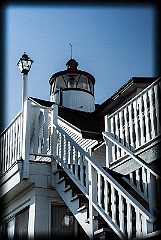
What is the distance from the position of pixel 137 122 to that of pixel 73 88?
11433 millimetres

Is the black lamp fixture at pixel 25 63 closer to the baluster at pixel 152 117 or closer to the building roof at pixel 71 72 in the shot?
the baluster at pixel 152 117

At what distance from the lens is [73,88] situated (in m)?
19.5

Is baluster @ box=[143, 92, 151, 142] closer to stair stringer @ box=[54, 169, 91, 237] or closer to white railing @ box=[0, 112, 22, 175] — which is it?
stair stringer @ box=[54, 169, 91, 237]

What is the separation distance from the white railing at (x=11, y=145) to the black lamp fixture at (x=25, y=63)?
889mm

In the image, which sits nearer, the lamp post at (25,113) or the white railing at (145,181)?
the white railing at (145,181)

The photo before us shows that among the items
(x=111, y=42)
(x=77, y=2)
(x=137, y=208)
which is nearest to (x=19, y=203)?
(x=137, y=208)

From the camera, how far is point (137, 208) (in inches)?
223

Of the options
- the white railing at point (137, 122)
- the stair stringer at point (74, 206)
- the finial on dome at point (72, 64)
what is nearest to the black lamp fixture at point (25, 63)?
the white railing at point (137, 122)

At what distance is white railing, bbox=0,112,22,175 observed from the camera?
9.09 meters

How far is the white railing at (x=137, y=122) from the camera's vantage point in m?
7.67

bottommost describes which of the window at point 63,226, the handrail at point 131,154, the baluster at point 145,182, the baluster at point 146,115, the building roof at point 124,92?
the window at point 63,226

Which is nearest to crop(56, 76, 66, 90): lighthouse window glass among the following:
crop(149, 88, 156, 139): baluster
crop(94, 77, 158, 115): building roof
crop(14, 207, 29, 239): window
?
crop(94, 77, 158, 115): building roof

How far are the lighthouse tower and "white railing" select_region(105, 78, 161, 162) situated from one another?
952 cm

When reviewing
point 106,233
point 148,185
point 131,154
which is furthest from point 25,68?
point 106,233
